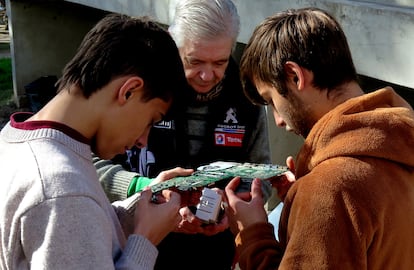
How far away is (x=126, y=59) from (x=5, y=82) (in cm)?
1060

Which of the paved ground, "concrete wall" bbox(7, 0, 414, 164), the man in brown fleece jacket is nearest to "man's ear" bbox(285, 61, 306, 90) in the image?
the man in brown fleece jacket

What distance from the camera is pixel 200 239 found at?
7.98ft

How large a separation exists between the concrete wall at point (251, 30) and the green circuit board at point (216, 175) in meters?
1.86

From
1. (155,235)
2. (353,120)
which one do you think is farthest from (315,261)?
(155,235)

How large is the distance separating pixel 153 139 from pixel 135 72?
3.10 ft

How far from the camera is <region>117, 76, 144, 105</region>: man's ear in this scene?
1493 millimetres

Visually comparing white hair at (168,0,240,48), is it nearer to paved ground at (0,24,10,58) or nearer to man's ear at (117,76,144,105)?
man's ear at (117,76,144,105)

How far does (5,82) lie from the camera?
37.5 ft

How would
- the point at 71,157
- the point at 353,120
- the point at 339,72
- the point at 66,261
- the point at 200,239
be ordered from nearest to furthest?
the point at 66,261, the point at 71,157, the point at 353,120, the point at 339,72, the point at 200,239

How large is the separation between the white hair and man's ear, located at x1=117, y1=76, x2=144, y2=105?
82cm

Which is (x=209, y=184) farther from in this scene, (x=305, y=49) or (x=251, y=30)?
(x=251, y=30)

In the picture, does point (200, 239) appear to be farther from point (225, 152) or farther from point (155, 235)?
point (155, 235)

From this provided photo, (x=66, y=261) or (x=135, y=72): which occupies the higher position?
(x=135, y=72)

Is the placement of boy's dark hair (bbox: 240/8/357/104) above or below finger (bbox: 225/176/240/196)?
above
